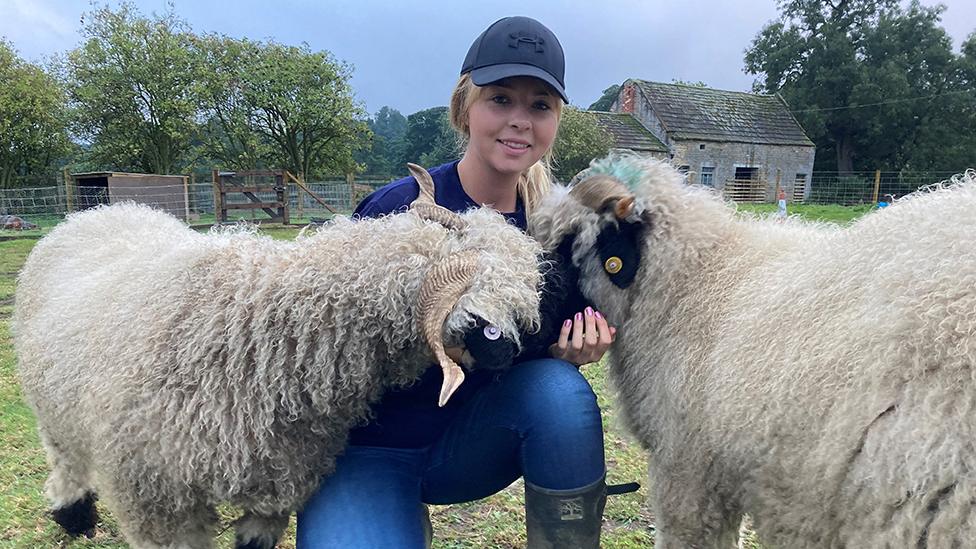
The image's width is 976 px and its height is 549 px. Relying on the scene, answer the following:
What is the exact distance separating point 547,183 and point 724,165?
31.1m

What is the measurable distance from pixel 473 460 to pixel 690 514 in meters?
0.89

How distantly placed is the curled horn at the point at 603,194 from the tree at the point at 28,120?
106 feet

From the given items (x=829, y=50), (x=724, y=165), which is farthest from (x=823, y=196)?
(x=829, y=50)

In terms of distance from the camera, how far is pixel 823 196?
2692 centimetres

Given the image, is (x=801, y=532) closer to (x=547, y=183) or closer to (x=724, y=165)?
(x=547, y=183)

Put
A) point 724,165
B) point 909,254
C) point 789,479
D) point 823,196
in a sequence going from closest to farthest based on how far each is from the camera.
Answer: point 909,254 → point 789,479 → point 823,196 → point 724,165

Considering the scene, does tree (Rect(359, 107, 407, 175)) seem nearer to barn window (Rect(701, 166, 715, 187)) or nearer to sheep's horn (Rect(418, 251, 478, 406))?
barn window (Rect(701, 166, 715, 187))

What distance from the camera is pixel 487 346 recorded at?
178 centimetres

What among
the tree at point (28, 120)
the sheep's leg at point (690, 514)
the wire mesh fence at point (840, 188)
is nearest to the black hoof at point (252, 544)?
the sheep's leg at point (690, 514)

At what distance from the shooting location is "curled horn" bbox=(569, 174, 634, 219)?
8.85 feet

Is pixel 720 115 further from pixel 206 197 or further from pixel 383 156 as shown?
pixel 383 156

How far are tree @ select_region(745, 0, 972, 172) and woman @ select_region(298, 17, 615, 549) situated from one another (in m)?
45.7

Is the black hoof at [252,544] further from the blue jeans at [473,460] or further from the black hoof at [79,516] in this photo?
the black hoof at [79,516]

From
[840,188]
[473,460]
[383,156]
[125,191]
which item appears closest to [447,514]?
[473,460]
